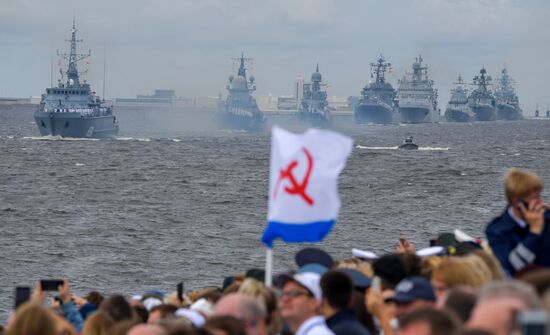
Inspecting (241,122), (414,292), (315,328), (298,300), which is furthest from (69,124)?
(414,292)

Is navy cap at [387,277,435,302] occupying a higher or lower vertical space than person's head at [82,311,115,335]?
higher

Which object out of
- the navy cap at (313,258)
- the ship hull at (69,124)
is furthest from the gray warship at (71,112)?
the navy cap at (313,258)

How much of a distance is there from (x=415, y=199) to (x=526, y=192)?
152 ft

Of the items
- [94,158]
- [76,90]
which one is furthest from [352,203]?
[76,90]

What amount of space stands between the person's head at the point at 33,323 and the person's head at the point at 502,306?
1.85 m

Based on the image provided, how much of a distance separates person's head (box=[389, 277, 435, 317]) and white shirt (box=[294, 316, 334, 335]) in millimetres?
431

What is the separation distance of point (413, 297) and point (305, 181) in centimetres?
162

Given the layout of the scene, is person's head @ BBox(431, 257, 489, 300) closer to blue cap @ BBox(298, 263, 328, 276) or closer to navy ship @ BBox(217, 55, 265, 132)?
blue cap @ BBox(298, 263, 328, 276)

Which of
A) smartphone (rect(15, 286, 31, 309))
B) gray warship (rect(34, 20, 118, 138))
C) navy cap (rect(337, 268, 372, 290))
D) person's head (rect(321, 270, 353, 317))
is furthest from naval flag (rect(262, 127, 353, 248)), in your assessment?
gray warship (rect(34, 20, 118, 138))

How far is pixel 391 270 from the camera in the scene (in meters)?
7.99

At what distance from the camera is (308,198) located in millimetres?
8195

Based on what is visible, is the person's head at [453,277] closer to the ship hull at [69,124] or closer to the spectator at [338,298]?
the spectator at [338,298]

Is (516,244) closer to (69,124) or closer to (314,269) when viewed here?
(314,269)

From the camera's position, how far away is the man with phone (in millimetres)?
7852
